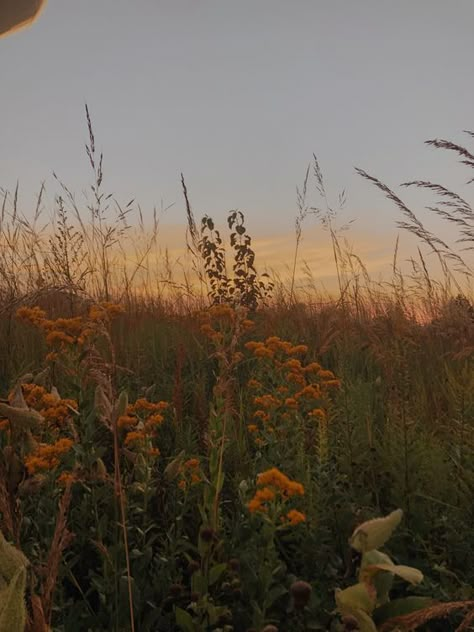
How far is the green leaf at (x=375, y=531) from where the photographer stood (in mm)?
851

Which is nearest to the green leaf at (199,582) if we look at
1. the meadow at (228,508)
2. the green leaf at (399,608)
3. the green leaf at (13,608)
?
the meadow at (228,508)

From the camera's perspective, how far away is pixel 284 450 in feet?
7.98

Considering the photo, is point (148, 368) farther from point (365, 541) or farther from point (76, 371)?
point (365, 541)

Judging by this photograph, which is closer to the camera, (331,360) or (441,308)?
(331,360)

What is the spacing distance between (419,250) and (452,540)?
370 cm

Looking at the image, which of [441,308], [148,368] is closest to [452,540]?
[148,368]

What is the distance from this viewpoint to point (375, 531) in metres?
0.86

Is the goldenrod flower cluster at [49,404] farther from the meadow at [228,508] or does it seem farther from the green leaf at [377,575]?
the green leaf at [377,575]

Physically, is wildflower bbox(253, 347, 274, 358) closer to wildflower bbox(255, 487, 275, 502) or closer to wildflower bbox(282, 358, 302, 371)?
wildflower bbox(282, 358, 302, 371)

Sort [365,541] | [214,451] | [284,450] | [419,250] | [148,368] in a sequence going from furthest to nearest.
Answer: [419,250]
[148,368]
[284,450]
[214,451]
[365,541]

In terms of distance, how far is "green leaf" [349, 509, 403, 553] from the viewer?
85cm

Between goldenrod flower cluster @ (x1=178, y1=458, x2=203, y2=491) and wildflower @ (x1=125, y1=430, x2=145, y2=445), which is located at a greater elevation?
wildflower @ (x1=125, y1=430, x2=145, y2=445)

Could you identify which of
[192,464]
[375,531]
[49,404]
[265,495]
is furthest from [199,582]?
A: [375,531]

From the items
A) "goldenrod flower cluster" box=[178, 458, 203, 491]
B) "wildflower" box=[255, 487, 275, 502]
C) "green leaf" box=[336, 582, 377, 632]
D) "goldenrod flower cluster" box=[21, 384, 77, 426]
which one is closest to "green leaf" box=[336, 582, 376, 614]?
"green leaf" box=[336, 582, 377, 632]
